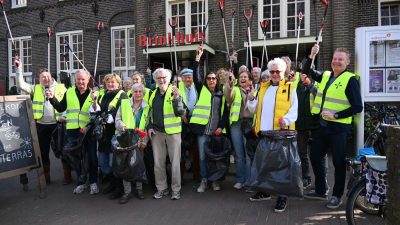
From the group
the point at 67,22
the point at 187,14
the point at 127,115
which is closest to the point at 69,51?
the point at 67,22

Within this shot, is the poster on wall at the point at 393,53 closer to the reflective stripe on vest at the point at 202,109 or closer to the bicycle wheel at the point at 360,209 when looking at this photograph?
the bicycle wheel at the point at 360,209

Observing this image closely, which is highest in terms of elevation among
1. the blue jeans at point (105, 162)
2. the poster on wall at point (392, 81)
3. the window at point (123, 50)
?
the window at point (123, 50)

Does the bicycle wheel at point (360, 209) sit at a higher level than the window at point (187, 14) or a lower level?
lower

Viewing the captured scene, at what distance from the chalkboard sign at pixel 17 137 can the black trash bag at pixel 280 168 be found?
330 cm

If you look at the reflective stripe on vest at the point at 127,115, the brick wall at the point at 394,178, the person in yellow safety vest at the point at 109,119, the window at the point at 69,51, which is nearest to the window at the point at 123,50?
the window at the point at 69,51

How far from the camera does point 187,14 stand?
1313 centimetres

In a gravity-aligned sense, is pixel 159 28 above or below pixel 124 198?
above

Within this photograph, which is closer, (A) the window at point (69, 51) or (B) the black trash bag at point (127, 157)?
(B) the black trash bag at point (127, 157)

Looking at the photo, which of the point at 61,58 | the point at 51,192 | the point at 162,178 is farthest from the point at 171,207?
the point at 61,58

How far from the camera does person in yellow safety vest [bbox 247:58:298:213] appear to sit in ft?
13.7

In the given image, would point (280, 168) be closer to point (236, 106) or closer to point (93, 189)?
point (236, 106)

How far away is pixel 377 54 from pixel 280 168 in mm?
3590

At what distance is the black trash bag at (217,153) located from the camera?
518 cm

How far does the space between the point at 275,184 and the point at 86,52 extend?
1330 cm
